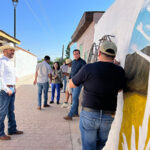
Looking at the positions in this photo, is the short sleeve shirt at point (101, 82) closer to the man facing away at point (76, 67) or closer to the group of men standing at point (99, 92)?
the group of men standing at point (99, 92)

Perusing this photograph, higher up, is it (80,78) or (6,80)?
(80,78)

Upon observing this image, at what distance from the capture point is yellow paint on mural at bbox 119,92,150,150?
1.63m

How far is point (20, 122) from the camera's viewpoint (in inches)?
175

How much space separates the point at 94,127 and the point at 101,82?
541mm

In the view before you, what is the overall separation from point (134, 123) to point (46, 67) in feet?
13.9

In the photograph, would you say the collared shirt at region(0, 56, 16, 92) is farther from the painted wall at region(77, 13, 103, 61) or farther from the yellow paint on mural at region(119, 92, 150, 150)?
the painted wall at region(77, 13, 103, 61)

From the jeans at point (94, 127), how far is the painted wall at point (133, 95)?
238 millimetres

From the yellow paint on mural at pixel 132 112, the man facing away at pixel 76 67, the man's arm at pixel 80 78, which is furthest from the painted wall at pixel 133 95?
the man facing away at pixel 76 67

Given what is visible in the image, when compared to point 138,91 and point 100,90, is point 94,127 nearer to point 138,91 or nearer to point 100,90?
point 100,90

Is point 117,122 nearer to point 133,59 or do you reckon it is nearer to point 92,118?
point 92,118

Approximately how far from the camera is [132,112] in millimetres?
1838

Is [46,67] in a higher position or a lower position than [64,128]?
higher

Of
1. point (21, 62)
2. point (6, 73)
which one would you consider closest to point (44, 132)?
point (6, 73)

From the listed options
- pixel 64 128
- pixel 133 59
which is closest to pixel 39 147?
pixel 64 128
